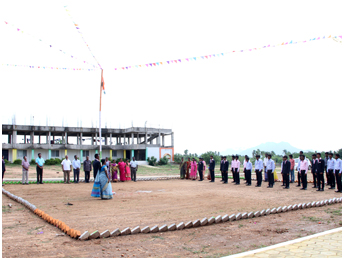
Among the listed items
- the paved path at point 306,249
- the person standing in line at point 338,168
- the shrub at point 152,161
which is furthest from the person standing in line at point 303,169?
the shrub at point 152,161

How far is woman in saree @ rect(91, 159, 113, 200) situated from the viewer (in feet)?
36.5

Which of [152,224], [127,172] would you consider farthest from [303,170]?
[127,172]

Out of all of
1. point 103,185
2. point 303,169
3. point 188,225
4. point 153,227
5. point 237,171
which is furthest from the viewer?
point 237,171

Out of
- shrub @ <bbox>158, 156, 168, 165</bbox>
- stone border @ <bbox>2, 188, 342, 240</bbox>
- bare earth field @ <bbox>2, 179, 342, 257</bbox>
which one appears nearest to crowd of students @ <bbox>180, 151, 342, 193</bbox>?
bare earth field @ <bbox>2, 179, 342, 257</bbox>

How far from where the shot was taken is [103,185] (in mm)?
11211

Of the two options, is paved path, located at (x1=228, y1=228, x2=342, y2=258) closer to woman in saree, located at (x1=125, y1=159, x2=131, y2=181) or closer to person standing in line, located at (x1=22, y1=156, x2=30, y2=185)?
person standing in line, located at (x1=22, y1=156, x2=30, y2=185)

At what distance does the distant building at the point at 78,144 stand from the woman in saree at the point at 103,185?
112 feet

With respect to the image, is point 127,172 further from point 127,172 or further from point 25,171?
point 25,171

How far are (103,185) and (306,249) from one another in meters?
7.74

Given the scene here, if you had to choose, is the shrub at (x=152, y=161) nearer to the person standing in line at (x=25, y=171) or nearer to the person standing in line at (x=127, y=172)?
the person standing in line at (x=127, y=172)

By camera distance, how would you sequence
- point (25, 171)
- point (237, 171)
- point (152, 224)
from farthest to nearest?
point (237, 171), point (25, 171), point (152, 224)

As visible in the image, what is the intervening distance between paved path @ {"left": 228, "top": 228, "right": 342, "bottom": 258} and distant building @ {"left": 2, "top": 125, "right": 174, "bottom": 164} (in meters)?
41.5

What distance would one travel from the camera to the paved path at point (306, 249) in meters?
4.76

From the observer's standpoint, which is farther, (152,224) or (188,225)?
(152,224)
